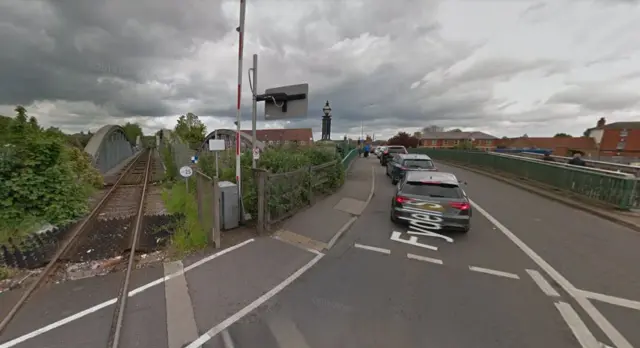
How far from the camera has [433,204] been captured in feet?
19.9

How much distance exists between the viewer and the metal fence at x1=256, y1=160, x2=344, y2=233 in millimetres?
5891

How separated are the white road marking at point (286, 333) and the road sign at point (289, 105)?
4.58 metres

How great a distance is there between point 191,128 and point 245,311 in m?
57.8

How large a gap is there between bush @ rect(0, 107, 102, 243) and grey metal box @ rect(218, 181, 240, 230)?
14.1 ft

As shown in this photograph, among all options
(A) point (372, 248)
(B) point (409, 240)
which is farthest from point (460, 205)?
(A) point (372, 248)

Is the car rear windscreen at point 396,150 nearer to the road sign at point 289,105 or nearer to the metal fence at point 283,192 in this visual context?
the metal fence at point 283,192

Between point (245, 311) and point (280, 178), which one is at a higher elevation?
point (280, 178)

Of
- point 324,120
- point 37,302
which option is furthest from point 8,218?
point 324,120

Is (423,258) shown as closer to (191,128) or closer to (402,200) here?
(402,200)

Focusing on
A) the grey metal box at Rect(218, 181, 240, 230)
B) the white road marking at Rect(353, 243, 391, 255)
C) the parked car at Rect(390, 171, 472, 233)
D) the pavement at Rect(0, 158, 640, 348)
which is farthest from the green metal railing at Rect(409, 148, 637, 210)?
the grey metal box at Rect(218, 181, 240, 230)

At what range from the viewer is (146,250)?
5.25 meters

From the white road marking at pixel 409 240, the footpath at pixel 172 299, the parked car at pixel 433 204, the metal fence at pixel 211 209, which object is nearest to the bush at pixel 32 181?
the footpath at pixel 172 299

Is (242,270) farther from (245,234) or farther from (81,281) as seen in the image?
(81,281)

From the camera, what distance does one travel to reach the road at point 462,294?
2889 millimetres
